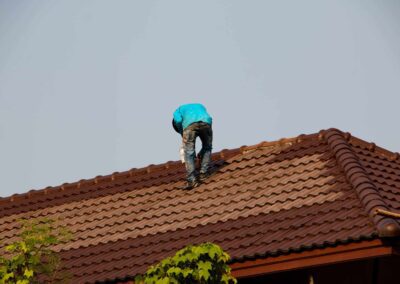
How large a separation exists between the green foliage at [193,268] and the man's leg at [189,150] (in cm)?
575

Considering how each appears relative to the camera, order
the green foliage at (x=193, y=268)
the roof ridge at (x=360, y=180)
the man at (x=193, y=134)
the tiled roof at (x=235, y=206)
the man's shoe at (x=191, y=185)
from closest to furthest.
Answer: the green foliage at (x=193, y=268)
the roof ridge at (x=360, y=180)
the tiled roof at (x=235, y=206)
the man's shoe at (x=191, y=185)
the man at (x=193, y=134)

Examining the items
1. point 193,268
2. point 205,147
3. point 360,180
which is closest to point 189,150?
point 205,147

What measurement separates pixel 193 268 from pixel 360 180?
13.6ft

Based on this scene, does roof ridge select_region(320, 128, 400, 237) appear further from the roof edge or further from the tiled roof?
the roof edge

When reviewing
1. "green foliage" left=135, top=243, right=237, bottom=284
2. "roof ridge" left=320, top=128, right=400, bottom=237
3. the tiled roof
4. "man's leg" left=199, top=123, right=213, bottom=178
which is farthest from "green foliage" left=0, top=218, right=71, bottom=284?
"man's leg" left=199, top=123, right=213, bottom=178

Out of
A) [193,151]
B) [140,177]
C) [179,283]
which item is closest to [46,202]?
[140,177]

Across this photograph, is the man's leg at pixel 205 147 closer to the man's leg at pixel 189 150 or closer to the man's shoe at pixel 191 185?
the man's leg at pixel 189 150

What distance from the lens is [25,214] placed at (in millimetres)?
20234

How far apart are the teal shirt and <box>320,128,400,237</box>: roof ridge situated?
6.63 feet

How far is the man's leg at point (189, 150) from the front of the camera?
1850 cm

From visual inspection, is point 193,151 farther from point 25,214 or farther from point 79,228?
point 25,214

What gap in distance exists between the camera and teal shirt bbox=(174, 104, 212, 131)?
18.9 m

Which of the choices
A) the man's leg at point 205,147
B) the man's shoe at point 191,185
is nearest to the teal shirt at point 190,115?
the man's leg at point 205,147

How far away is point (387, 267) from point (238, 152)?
5.32m
